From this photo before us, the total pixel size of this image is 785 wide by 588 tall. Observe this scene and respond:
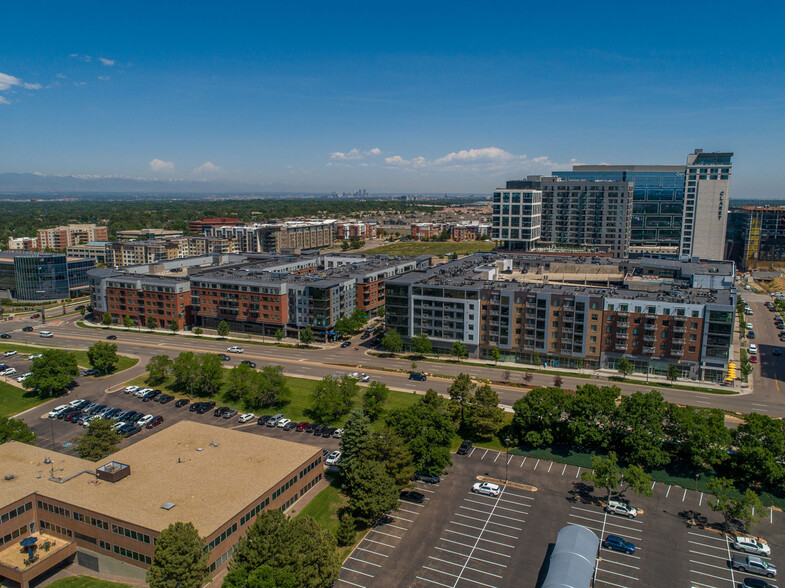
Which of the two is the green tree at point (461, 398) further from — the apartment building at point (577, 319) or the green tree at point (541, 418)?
the apartment building at point (577, 319)

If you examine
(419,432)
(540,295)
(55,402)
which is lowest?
(55,402)

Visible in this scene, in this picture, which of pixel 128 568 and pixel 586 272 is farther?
pixel 586 272

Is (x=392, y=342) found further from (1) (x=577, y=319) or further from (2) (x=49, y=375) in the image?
(2) (x=49, y=375)

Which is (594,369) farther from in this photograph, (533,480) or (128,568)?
(128,568)

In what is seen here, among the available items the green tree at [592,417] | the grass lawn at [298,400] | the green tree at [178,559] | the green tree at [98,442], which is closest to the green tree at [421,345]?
the grass lawn at [298,400]

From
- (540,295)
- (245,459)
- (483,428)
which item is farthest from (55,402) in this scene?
(540,295)

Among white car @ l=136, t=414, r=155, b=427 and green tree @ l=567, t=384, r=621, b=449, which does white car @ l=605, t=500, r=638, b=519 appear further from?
white car @ l=136, t=414, r=155, b=427

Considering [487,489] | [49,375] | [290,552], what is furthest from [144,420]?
[487,489]
